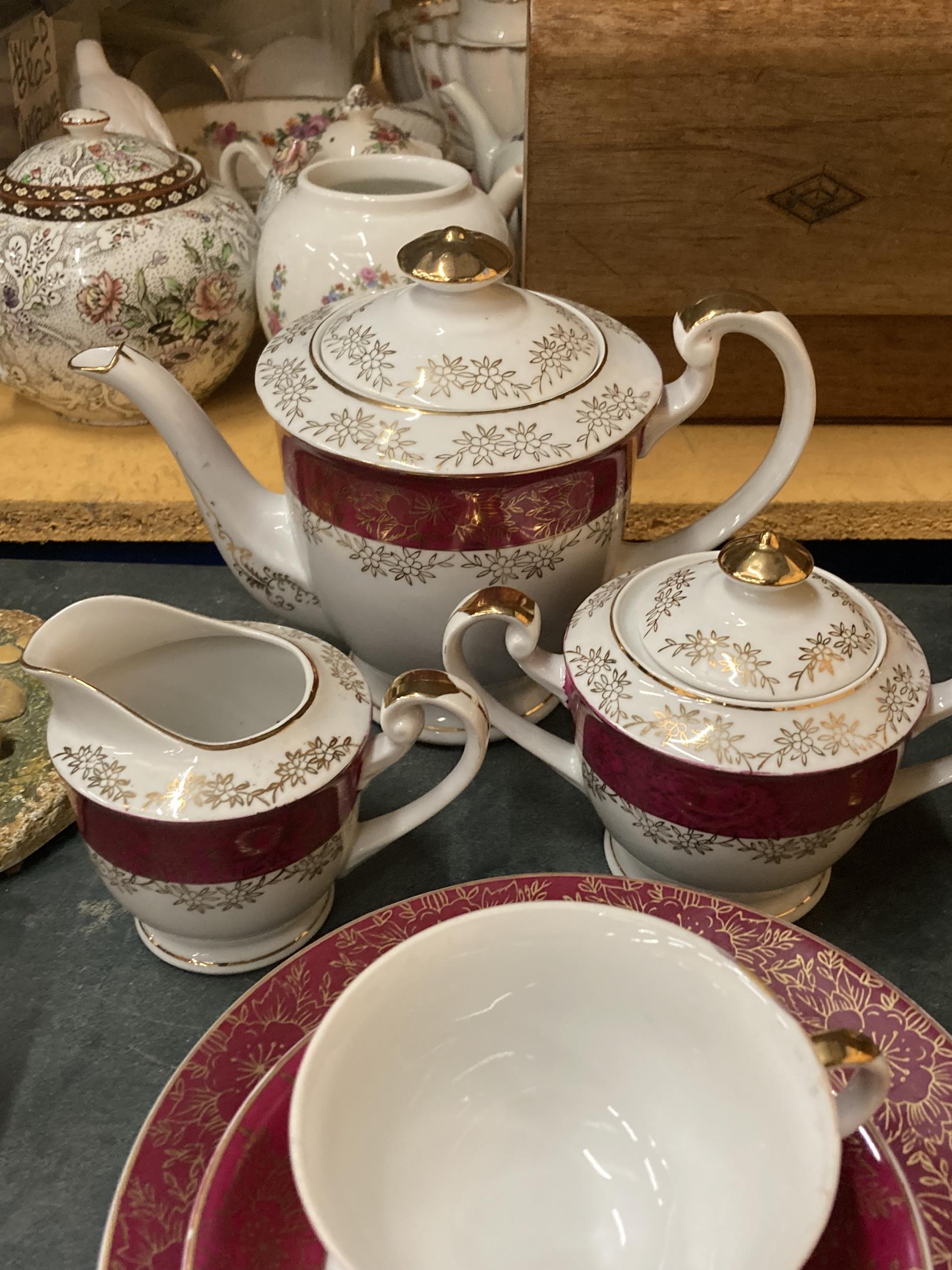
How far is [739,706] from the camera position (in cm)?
43

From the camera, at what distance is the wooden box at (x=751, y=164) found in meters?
0.61

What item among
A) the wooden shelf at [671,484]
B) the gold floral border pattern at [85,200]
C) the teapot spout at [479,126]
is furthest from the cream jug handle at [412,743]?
the teapot spout at [479,126]

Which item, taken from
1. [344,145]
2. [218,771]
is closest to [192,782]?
[218,771]

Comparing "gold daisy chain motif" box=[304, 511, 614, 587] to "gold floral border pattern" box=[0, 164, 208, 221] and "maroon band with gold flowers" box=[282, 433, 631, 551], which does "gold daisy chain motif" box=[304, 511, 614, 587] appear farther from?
"gold floral border pattern" box=[0, 164, 208, 221]

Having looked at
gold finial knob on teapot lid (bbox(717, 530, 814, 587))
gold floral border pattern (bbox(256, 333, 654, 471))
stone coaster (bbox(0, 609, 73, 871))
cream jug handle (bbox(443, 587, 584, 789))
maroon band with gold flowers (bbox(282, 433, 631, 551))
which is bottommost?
stone coaster (bbox(0, 609, 73, 871))

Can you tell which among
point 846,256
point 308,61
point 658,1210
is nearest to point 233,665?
point 658,1210

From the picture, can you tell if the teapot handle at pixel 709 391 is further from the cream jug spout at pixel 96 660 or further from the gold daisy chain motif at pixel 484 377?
the cream jug spout at pixel 96 660

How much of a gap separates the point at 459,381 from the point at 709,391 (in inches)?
5.9

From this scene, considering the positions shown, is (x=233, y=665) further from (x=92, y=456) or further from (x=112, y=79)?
(x=112, y=79)

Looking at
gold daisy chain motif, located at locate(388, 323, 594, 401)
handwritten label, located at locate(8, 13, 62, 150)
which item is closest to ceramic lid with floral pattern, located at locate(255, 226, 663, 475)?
gold daisy chain motif, located at locate(388, 323, 594, 401)

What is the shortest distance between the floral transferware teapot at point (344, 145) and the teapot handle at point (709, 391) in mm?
306

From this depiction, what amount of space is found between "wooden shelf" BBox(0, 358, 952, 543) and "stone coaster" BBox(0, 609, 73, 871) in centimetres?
13

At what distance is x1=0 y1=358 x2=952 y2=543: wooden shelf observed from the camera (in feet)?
2.40

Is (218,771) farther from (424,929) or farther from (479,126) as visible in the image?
(479,126)
